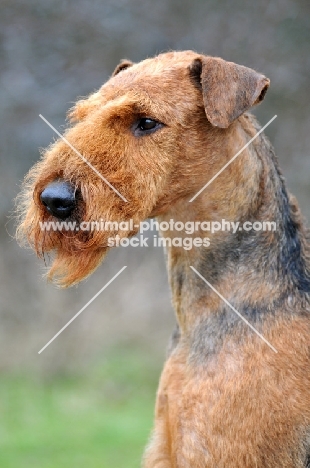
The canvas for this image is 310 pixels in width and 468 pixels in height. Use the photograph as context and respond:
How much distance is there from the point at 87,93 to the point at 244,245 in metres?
6.63

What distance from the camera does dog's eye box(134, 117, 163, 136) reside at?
381 centimetres

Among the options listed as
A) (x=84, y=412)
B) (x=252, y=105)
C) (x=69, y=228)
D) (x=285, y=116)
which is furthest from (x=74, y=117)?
(x=285, y=116)

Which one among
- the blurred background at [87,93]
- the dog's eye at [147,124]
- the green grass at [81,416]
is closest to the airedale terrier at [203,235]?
the dog's eye at [147,124]

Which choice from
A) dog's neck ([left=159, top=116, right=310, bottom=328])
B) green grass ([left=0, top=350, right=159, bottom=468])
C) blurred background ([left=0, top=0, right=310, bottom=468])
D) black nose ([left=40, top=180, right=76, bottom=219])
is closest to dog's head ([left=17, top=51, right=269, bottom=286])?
black nose ([left=40, top=180, right=76, bottom=219])

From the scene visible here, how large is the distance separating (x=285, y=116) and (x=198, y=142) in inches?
260

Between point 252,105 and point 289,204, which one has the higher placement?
point 252,105

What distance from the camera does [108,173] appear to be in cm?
371

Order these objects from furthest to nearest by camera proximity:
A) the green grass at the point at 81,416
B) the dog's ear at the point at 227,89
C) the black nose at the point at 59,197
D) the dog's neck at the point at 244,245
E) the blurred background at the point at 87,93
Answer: the blurred background at the point at 87,93
the green grass at the point at 81,416
the dog's neck at the point at 244,245
the dog's ear at the point at 227,89
the black nose at the point at 59,197

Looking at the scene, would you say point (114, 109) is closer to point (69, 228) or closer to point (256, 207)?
point (69, 228)

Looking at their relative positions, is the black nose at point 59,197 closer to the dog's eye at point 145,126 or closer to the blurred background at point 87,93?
the dog's eye at point 145,126

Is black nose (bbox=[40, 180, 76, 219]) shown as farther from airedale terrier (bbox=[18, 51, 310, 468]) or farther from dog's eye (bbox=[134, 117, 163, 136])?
dog's eye (bbox=[134, 117, 163, 136])

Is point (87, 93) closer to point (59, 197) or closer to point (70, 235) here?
point (70, 235)

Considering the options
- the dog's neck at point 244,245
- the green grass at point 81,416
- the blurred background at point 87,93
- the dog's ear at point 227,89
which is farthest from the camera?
the blurred background at point 87,93

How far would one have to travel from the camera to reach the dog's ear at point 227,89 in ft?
12.5
